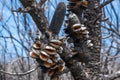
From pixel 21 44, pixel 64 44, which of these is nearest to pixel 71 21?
pixel 64 44

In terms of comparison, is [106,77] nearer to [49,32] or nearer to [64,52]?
[64,52]

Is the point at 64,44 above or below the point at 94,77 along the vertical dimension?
above

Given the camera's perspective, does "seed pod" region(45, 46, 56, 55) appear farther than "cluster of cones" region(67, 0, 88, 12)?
No

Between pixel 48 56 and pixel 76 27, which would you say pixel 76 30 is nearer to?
pixel 76 27

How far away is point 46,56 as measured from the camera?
788mm

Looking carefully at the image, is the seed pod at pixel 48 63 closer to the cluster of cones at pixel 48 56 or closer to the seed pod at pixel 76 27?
the cluster of cones at pixel 48 56

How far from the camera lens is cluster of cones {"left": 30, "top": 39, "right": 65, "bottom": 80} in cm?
79

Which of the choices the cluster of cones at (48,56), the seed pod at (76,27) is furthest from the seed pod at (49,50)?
the seed pod at (76,27)

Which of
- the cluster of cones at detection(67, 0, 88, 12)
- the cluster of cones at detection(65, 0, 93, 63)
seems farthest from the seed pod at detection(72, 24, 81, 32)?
the cluster of cones at detection(67, 0, 88, 12)

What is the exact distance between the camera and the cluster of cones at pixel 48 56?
792 millimetres

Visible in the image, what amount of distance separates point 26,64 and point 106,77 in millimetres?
2260

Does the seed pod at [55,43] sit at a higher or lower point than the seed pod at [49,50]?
higher

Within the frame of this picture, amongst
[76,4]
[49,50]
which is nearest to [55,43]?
[49,50]

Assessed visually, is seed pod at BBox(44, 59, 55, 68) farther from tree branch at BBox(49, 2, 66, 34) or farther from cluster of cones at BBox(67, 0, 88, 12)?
cluster of cones at BBox(67, 0, 88, 12)
